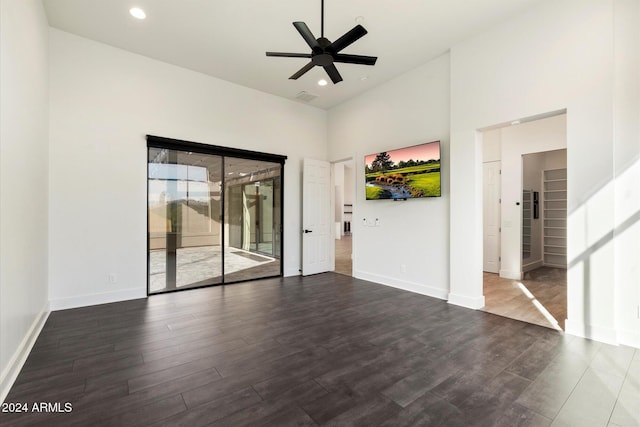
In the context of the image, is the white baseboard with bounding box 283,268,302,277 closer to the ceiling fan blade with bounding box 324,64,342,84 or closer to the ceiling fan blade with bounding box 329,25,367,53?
the ceiling fan blade with bounding box 324,64,342,84

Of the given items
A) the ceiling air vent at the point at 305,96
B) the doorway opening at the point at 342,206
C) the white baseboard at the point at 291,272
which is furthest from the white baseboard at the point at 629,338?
the doorway opening at the point at 342,206

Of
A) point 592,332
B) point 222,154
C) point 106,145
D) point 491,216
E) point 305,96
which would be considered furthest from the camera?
point 491,216

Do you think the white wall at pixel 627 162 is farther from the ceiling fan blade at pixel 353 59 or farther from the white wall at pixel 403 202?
the ceiling fan blade at pixel 353 59

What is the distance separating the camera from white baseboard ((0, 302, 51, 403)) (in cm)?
216

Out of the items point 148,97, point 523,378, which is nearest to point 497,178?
point 523,378

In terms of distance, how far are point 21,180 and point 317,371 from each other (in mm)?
3285

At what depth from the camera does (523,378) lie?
2.36 meters

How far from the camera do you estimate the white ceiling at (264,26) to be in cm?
352

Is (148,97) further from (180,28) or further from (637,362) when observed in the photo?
(637,362)

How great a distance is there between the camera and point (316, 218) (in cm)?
655

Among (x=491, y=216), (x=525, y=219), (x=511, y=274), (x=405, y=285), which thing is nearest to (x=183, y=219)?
(x=405, y=285)

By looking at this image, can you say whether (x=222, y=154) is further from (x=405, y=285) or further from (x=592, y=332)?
(x=592, y=332)

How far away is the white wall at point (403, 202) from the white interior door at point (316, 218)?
741 millimetres

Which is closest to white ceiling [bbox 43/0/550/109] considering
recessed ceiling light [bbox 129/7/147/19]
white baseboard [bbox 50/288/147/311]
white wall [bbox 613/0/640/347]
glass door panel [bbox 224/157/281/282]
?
recessed ceiling light [bbox 129/7/147/19]
